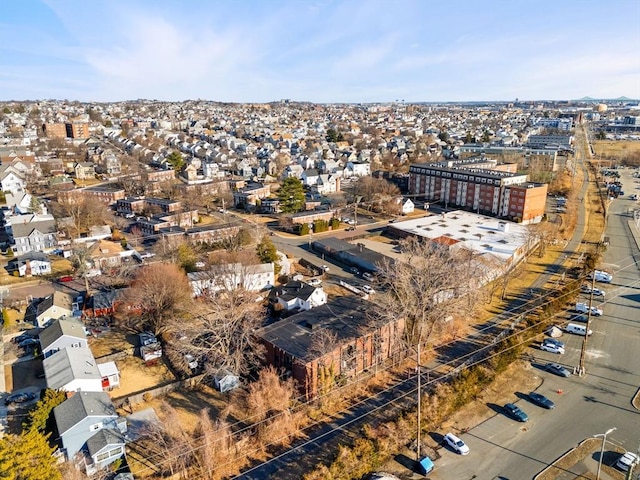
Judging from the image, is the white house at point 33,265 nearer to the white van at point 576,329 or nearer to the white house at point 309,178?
the white van at point 576,329

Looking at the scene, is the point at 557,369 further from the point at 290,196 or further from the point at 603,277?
the point at 290,196

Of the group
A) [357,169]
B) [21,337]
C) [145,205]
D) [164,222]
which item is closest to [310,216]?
[164,222]

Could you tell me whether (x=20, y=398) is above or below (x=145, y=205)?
below

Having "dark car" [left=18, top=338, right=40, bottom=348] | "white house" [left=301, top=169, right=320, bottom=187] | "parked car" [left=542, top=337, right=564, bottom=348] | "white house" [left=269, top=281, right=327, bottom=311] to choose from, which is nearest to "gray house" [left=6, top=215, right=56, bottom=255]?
"dark car" [left=18, top=338, right=40, bottom=348]

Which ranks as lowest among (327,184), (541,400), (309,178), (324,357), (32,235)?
(541,400)

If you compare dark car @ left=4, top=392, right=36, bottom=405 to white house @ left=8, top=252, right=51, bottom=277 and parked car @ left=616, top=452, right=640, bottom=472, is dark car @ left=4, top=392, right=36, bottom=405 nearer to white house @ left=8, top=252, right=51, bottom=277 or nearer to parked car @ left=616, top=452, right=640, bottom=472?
white house @ left=8, top=252, right=51, bottom=277
